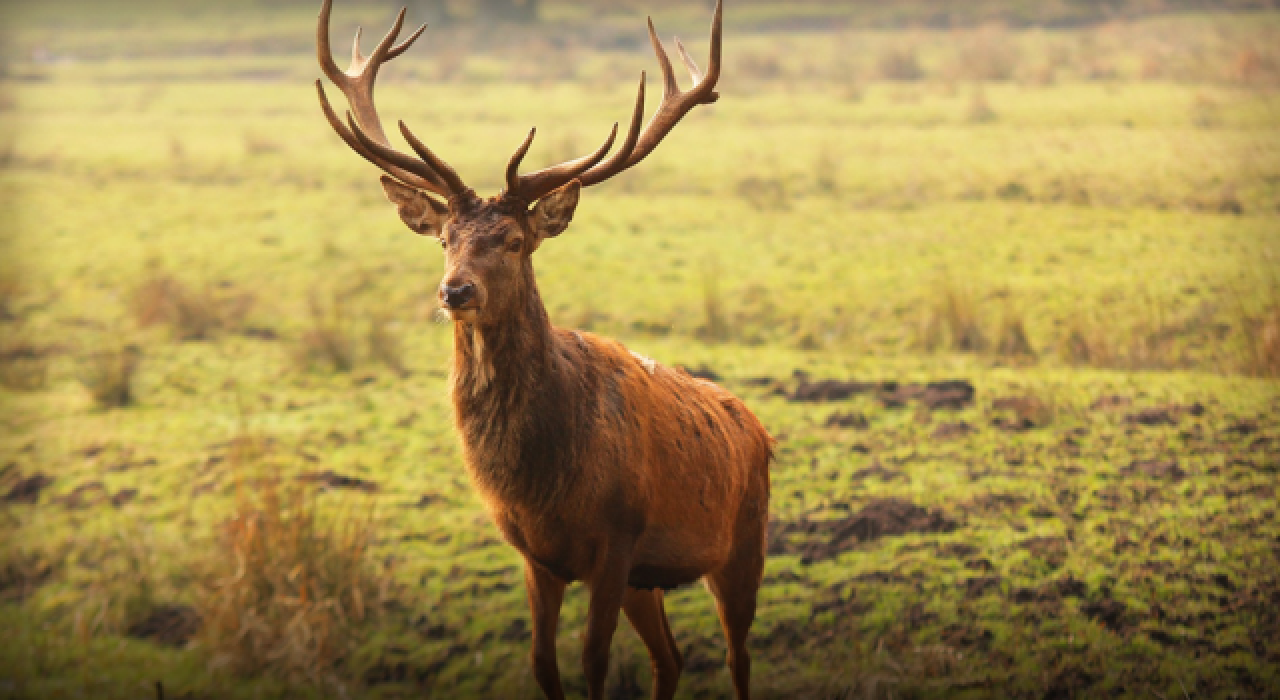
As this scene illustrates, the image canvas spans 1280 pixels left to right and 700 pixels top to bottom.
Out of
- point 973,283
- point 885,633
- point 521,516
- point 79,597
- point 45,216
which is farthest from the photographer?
point 45,216

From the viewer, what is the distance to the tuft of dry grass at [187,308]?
12164 mm

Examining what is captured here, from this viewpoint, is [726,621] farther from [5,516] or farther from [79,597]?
[5,516]

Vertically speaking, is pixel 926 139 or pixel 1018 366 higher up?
pixel 926 139

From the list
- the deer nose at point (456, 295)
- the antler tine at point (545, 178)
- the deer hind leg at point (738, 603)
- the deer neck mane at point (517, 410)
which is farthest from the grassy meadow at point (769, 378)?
the deer nose at point (456, 295)

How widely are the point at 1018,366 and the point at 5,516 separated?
7.61 meters

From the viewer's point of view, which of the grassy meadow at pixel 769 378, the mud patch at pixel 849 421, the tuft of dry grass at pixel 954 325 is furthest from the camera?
the tuft of dry grass at pixel 954 325

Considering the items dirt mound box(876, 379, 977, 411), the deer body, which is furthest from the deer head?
dirt mound box(876, 379, 977, 411)

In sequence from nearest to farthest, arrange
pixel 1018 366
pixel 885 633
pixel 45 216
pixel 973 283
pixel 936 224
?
pixel 885 633 < pixel 1018 366 < pixel 973 283 < pixel 936 224 < pixel 45 216

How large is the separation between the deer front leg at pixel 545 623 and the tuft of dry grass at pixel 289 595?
246 centimetres

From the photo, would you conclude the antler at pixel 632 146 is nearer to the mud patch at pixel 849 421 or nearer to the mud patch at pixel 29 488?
the mud patch at pixel 849 421

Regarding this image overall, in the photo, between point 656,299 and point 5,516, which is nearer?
point 5,516

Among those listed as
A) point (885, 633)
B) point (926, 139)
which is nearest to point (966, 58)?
point (926, 139)

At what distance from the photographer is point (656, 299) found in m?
11.9

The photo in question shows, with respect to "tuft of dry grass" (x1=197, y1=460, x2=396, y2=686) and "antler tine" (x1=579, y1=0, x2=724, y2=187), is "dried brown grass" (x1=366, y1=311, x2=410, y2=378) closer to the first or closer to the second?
"tuft of dry grass" (x1=197, y1=460, x2=396, y2=686)
